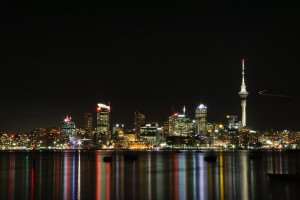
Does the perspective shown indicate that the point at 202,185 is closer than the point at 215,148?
Yes

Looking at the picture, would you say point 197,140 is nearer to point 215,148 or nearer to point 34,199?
point 215,148

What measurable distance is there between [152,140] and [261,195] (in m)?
166

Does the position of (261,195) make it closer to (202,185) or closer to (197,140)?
(202,185)

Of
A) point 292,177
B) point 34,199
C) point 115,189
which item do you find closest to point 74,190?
point 115,189

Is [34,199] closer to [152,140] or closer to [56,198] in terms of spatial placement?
[56,198]

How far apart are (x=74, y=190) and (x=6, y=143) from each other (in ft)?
550

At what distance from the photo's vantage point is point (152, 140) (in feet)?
655

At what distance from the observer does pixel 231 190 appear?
37.9 m

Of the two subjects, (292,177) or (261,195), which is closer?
(261,195)

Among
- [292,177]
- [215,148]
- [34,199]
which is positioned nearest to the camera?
[34,199]

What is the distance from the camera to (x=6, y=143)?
200 metres

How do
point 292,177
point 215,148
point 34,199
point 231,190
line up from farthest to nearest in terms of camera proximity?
point 215,148, point 292,177, point 231,190, point 34,199

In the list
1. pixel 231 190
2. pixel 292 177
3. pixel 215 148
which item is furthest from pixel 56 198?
pixel 215 148

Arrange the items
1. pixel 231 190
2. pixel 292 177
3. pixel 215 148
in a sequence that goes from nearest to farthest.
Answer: pixel 231 190 < pixel 292 177 < pixel 215 148
